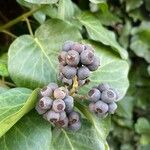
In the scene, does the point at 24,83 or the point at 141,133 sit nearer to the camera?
the point at 24,83

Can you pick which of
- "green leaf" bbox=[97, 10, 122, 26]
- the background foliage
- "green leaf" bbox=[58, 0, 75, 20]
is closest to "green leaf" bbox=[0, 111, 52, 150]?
the background foliage

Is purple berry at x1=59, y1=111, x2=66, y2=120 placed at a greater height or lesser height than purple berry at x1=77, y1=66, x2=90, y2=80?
lesser

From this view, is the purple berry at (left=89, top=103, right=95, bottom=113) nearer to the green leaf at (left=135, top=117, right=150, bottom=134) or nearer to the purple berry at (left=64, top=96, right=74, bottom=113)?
the purple berry at (left=64, top=96, right=74, bottom=113)

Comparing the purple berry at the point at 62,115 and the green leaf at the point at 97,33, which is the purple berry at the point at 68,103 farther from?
the green leaf at the point at 97,33

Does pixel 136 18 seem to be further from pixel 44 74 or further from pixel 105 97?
pixel 105 97

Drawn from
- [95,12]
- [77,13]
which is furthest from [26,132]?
[95,12]

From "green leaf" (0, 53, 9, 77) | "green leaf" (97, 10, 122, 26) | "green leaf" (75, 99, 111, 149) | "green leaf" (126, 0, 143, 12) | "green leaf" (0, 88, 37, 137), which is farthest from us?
"green leaf" (126, 0, 143, 12)

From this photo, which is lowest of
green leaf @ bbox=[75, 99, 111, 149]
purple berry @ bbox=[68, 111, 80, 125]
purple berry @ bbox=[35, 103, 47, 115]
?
green leaf @ bbox=[75, 99, 111, 149]
